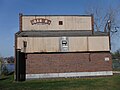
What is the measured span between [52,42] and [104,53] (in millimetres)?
6728

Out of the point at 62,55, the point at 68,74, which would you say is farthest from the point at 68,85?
the point at 62,55

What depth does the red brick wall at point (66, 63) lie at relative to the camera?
3250 cm

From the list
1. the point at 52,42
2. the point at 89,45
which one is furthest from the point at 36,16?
the point at 89,45

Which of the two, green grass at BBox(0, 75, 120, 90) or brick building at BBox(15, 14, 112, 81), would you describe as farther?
brick building at BBox(15, 14, 112, 81)

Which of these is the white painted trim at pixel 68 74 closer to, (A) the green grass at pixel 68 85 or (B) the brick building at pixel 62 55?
(B) the brick building at pixel 62 55

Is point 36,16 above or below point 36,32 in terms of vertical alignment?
above

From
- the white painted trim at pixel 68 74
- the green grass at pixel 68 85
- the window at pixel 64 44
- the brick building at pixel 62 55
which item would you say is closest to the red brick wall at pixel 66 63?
the brick building at pixel 62 55

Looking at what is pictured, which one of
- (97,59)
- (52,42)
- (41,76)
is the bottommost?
(41,76)

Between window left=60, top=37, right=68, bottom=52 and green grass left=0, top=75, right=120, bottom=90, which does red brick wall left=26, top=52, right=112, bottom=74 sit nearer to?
window left=60, top=37, right=68, bottom=52

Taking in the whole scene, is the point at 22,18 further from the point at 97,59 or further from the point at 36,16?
the point at 97,59

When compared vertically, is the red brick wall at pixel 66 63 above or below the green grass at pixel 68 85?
above

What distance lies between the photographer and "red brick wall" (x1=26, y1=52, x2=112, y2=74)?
32500mm

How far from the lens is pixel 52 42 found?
3272cm

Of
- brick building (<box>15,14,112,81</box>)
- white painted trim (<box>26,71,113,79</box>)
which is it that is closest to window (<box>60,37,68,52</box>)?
brick building (<box>15,14,112,81</box>)
